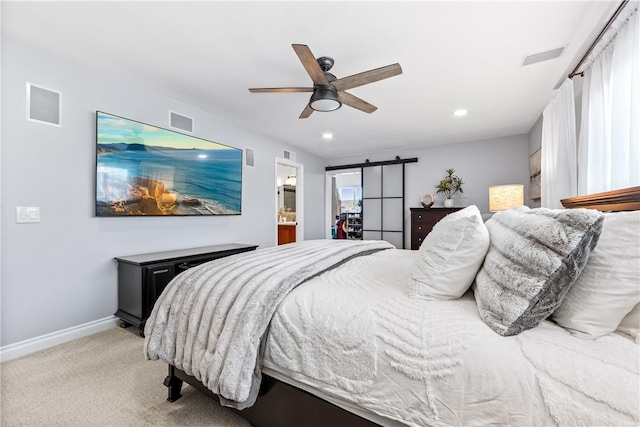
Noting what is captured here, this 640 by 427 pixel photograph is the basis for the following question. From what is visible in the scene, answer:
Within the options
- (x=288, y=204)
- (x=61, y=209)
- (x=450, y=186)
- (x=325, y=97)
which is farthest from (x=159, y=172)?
(x=288, y=204)

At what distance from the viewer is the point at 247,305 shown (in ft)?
3.94

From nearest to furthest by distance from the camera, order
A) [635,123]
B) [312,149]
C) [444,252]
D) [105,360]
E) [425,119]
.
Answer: [444,252] → [635,123] → [105,360] → [425,119] → [312,149]

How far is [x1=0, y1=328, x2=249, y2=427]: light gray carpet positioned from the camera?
1486 mm

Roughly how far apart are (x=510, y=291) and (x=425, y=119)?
337 centimetres

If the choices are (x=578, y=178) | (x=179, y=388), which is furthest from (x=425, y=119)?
(x=179, y=388)

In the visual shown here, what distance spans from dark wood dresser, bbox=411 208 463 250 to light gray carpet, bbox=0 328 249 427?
388cm

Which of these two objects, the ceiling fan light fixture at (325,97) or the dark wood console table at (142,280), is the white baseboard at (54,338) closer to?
the dark wood console table at (142,280)

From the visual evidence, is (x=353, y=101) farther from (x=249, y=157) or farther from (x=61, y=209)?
(x=61, y=209)

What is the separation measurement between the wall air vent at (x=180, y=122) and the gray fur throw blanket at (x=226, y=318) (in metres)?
2.26

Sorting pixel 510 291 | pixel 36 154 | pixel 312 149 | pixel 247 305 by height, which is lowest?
pixel 247 305

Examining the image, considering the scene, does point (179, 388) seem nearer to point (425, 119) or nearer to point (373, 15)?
point (373, 15)

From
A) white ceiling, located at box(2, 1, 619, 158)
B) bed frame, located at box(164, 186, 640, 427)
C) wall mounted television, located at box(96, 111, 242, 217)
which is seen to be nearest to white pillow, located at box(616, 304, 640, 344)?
bed frame, located at box(164, 186, 640, 427)

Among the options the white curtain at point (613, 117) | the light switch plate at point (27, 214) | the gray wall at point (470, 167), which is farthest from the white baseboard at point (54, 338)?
the gray wall at point (470, 167)

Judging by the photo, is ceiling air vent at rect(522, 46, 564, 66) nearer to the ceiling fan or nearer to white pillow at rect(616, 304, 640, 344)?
the ceiling fan
